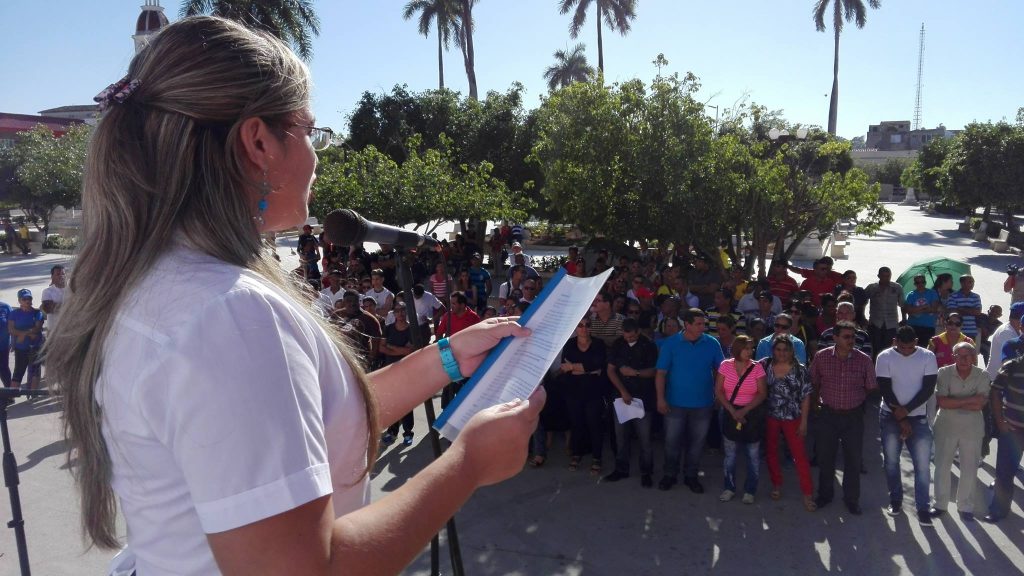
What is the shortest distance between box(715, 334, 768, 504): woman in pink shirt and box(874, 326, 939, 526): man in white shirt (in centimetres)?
107

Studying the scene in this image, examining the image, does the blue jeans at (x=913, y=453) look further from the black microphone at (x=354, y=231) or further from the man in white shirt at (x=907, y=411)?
the black microphone at (x=354, y=231)

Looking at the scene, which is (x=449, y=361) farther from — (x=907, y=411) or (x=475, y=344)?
(x=907, y=411)

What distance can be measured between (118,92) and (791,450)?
6.57 meters

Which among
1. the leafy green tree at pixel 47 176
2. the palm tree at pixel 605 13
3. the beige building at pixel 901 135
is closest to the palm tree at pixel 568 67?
the palm tree at pixel 605 13

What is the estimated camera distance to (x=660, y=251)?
15016 mm

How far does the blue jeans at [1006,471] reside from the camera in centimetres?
596

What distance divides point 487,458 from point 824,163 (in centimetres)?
2918

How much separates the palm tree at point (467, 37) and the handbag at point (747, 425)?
32153 millimetres

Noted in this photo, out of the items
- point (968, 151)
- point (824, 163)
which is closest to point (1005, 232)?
point (968, 151)

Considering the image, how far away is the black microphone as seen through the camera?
205cm

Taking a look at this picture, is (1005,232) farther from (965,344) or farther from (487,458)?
(487,458)

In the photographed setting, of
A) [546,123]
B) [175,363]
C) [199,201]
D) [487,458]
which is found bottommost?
[487,458]

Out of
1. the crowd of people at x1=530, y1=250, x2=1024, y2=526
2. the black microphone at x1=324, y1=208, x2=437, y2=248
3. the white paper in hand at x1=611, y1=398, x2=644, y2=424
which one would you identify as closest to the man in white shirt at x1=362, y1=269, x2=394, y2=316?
the crowd of people at x1=530, y1=250, x2=1024, y2=526

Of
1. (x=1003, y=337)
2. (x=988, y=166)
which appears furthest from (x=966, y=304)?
(x=988, y=166)
